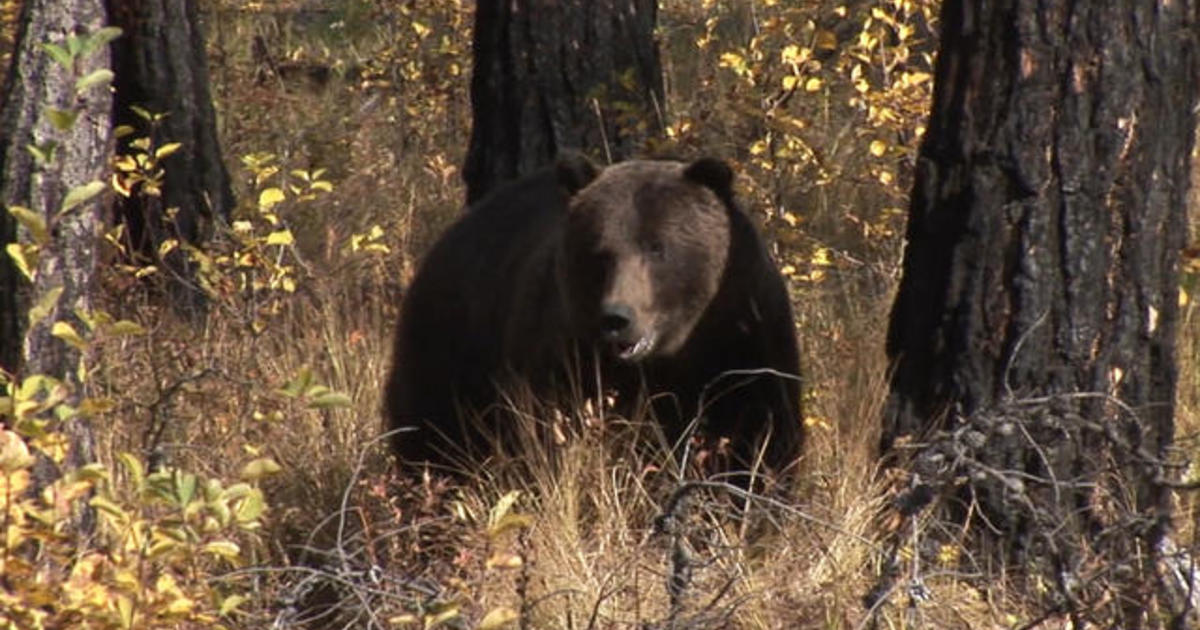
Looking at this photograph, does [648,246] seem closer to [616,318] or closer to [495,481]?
[616,318]

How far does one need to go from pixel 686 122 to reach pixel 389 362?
163 cm

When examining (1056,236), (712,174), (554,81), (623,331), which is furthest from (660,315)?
(554,81)

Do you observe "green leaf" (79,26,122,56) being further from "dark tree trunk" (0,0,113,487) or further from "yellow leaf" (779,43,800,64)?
"yellow leaf" (779,43,800,64)

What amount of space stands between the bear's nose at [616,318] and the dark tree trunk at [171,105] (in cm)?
424

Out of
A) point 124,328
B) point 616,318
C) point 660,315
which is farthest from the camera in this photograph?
point 660,315

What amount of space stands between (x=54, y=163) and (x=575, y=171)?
2.04 m

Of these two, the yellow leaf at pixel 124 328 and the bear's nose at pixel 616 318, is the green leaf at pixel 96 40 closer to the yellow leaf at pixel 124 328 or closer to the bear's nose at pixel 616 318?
the yellow leaf at pixel 124 328

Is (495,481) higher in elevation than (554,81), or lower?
lower

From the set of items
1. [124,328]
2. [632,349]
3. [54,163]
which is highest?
[54,163]

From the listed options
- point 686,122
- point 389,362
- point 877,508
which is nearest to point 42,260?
point 877,508

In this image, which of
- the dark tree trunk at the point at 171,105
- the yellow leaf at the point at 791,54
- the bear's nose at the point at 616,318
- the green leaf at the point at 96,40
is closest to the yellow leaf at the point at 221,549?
the green leaf at the point at 96,40

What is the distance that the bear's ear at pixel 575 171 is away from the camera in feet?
21.1

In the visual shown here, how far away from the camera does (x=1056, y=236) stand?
5457 mm

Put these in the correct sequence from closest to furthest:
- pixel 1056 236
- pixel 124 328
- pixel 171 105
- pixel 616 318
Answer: pixel 124 328 → pixel 1056 236 → pixel 616 318 → pixel 171 105
